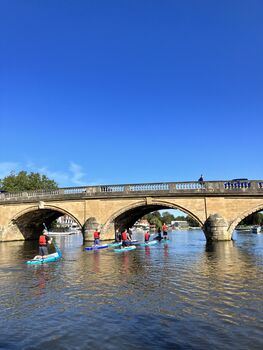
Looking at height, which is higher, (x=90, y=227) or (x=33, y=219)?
(x=33, y=219)

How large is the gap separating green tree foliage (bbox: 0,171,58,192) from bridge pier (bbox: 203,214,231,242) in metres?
33.5

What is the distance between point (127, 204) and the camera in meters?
29.7

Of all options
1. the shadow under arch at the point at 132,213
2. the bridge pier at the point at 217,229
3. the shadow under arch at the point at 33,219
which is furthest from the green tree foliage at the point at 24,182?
the bridge pier at the point at 217,229

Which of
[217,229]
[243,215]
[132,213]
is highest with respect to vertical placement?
[132,213]

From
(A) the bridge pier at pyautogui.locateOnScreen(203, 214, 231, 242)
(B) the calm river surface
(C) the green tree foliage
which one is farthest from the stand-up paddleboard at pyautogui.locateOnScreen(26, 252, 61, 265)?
(C) the green tree foliage

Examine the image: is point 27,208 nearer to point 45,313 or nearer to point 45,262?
point 45,262

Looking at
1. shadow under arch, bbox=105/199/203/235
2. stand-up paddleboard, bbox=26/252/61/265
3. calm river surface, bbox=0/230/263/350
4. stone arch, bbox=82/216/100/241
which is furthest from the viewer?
stone arch, bbox=82/216/100/241

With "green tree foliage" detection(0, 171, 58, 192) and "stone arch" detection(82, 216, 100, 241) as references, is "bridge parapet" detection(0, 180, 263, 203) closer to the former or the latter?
"stone arch" detection(82, 216, 100, 241)

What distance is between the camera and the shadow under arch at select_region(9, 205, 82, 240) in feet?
110

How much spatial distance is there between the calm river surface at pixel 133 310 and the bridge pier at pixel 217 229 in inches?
520

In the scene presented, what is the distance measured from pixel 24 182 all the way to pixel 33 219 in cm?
1580

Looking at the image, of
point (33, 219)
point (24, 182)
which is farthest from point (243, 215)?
point (24, 182)

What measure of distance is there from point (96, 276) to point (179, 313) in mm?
5348

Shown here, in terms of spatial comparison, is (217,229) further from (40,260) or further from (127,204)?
(40,260)
